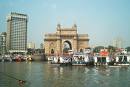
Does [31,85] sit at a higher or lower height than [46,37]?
lower

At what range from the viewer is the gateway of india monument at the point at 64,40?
477ft

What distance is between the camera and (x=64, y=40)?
146250 mm

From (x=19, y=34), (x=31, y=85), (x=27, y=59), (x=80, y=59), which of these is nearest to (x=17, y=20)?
(x=19, y=34)

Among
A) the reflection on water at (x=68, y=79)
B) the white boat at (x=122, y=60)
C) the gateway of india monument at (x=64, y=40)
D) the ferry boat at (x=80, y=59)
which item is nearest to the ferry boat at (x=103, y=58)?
the white boat at (x=122, y=60)

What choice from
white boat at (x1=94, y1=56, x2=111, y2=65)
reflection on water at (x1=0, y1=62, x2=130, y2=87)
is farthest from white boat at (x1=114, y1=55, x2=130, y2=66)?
reflection on water at (x1=0, y1=62, x2=130, y2=87)

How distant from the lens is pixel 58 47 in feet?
478

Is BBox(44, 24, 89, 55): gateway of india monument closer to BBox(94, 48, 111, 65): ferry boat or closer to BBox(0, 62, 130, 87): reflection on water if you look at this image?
BBox(94, 48, 111, 65): ferry boat

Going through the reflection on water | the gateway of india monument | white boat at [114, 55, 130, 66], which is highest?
the gateway of india monument

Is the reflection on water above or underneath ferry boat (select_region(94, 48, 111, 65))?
underneath

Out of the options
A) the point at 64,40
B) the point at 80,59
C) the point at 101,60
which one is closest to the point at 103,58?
the point at 101,60

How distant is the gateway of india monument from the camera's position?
145500 mm

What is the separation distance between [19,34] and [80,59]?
10728cm

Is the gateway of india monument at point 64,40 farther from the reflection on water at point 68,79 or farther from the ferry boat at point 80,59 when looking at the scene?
the reflection on water at point 68,79

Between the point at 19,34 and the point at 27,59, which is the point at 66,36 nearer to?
the point at 27,59
